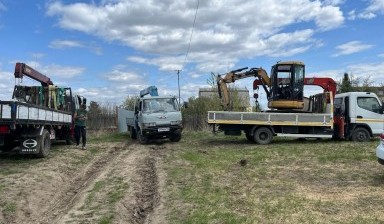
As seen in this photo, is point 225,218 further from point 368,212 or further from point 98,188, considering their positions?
point 98,188

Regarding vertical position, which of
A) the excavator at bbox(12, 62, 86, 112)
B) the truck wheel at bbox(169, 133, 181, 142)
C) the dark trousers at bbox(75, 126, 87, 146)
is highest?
the excavator at bbox(12, 62, 86, 112)

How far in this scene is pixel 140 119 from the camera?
2128 cm

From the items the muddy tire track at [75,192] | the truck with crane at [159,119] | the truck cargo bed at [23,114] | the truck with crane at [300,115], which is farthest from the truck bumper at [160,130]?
the truck cargo bed at [23,114]

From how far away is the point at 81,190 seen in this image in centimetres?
1009

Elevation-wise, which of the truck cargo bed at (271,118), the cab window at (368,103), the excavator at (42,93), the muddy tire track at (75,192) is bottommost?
the muddy tire track at (75,192)

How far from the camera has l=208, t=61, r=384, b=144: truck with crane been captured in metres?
19.1

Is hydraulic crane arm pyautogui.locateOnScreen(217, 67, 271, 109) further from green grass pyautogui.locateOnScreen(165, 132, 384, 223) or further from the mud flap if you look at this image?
the mud flap

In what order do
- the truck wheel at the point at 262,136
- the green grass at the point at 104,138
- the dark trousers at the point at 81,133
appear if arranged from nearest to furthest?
1. the dark trousers at the point at 81,133
2. the truck wheel at the point at 262,136
3. the green grass at the point at 104,138

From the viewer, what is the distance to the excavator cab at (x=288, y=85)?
19875mm

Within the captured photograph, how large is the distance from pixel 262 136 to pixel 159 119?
4733 millimetres

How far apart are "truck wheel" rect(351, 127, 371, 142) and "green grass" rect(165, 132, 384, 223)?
4300mm

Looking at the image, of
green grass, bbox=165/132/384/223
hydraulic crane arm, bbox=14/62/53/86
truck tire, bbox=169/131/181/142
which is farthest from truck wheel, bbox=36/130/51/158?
truck tire, bbox=169/131/181/142

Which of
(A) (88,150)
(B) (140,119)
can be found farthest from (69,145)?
(B) (140,119)

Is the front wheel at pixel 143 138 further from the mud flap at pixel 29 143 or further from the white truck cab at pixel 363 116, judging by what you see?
the white truck cab at pixel 363 116
